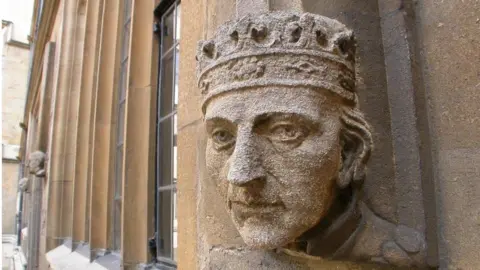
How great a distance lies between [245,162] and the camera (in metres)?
0.78

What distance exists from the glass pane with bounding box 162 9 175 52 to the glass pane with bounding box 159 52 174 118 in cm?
9

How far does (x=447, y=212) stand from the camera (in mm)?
841

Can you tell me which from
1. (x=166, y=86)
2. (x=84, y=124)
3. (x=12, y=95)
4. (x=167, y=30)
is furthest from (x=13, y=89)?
(x=166, y=86)

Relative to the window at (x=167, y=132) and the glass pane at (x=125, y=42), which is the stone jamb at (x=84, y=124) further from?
the window at (x=167, y=132)

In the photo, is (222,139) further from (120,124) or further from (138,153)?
(120,124)

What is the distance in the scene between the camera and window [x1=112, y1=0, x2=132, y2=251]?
338cm

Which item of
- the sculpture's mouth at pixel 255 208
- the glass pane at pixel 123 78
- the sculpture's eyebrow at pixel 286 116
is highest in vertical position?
the glass pane at pixel 123 78

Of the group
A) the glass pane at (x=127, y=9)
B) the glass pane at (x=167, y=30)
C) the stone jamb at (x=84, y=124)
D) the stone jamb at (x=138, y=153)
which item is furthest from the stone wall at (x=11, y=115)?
the glass pane at (x=167, y=30)

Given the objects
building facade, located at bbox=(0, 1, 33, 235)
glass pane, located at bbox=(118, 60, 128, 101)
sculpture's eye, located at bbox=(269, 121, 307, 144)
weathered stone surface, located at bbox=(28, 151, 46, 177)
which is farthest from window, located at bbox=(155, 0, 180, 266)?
building facade, located at bbox=(0, 1, 33, 235)

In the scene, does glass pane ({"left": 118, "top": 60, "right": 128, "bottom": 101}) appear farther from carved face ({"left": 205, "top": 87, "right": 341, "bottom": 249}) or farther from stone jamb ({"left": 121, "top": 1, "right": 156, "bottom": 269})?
carved face ({"left": 205, "top": 87, "right": 341, "bottom": 249})

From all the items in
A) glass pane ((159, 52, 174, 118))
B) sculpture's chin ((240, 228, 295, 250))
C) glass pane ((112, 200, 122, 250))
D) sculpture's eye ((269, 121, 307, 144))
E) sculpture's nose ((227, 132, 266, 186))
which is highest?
glass pane ((159, 52, 174, 118))

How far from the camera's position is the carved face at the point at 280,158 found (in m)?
0.79

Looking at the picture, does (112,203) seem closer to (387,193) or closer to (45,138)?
(387,193)

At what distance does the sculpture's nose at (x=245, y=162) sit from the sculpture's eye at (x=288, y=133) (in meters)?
0.05
